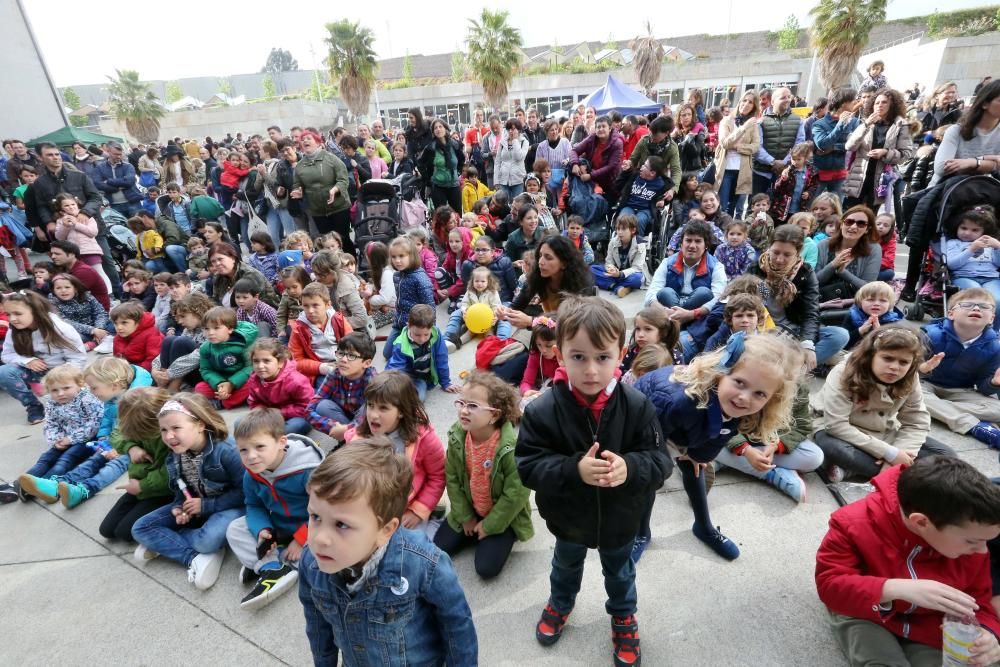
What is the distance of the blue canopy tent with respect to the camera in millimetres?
13055

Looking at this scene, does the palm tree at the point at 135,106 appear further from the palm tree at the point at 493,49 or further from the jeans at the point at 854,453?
the jeans at the point at 854,453

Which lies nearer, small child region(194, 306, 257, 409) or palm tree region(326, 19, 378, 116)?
small child region(194, 306, 257, 409)

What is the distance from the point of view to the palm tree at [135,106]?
2902 cm

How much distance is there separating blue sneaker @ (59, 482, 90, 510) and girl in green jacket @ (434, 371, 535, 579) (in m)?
2.43

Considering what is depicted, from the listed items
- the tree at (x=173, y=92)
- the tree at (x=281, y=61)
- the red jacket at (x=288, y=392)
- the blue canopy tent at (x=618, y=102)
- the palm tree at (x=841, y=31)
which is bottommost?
the red jacket at (x=288, y=392)

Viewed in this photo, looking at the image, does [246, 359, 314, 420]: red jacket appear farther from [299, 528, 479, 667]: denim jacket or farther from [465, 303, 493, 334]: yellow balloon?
[299, 528, 479, 667]: denim jacket

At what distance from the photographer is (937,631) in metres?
1.59

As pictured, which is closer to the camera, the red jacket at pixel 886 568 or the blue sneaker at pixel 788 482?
the red jacket at pixel 886 568

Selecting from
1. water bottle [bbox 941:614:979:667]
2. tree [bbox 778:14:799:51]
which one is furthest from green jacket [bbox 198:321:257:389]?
tree [bbox 778:14:799:51]

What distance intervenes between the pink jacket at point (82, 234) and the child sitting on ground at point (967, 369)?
8.47 m

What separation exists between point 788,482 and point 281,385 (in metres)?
3.43

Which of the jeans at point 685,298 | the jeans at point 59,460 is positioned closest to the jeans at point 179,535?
the jeans at point 59,460

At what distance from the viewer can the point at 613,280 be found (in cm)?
579

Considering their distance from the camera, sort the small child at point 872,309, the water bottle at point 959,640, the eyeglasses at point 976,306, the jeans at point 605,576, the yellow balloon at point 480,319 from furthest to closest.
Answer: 1. the yellow balloon at point 480,319
2. the small child at point 872,309
3. the eyeglasses at point 976,306
4. the jeans at point 605,576
5. the water bottle at point 959,640
